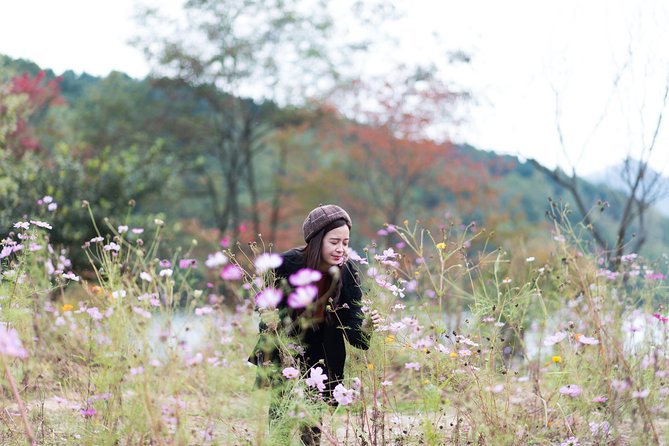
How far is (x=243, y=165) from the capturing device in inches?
725

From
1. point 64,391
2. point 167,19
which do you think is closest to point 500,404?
point 64,391

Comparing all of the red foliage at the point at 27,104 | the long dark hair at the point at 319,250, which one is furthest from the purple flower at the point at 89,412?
the red foliage at the point at 27,104

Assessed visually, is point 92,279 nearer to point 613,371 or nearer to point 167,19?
point 613,371

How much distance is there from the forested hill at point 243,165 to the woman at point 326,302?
7.48m

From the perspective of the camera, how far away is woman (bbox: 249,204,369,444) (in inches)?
118

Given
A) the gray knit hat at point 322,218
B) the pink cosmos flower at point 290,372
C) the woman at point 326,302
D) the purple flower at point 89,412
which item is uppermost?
the gray knit hat at point 322,218

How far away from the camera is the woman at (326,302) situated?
9.86 feet

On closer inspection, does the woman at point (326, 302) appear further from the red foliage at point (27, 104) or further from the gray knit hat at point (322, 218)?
the red foliage at point (27, 104)

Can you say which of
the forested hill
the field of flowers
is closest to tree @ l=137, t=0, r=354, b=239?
the forested hill

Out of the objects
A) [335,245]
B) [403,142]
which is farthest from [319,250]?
[403,142]

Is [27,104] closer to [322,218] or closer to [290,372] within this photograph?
[322,218]

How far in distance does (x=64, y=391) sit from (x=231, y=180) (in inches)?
568

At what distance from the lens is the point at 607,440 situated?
119 inches

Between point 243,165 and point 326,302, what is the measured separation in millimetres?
15675
